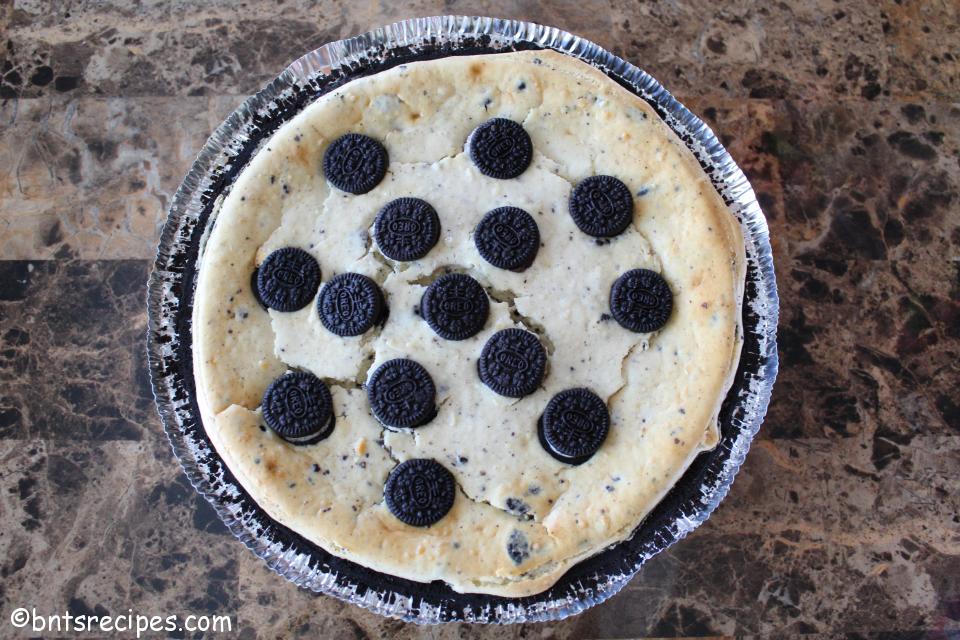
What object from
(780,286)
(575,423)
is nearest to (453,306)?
(575,423)

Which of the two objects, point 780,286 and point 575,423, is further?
point 780,286

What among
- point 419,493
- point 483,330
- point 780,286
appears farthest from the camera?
point 780,286

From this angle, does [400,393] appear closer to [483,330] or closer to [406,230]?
[483,330]

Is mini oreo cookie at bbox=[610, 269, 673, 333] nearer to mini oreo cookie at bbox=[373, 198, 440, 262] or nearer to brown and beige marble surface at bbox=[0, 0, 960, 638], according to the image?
mini oreo cookie at bbox=[373, 198, 440, 262]

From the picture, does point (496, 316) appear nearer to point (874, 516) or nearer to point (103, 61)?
point (874, 516)

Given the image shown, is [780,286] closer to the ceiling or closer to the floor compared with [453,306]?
closer to the floor

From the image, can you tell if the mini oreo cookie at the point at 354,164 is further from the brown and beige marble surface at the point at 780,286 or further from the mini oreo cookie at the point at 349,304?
the brown and beige marble surface at the point at 780,286
